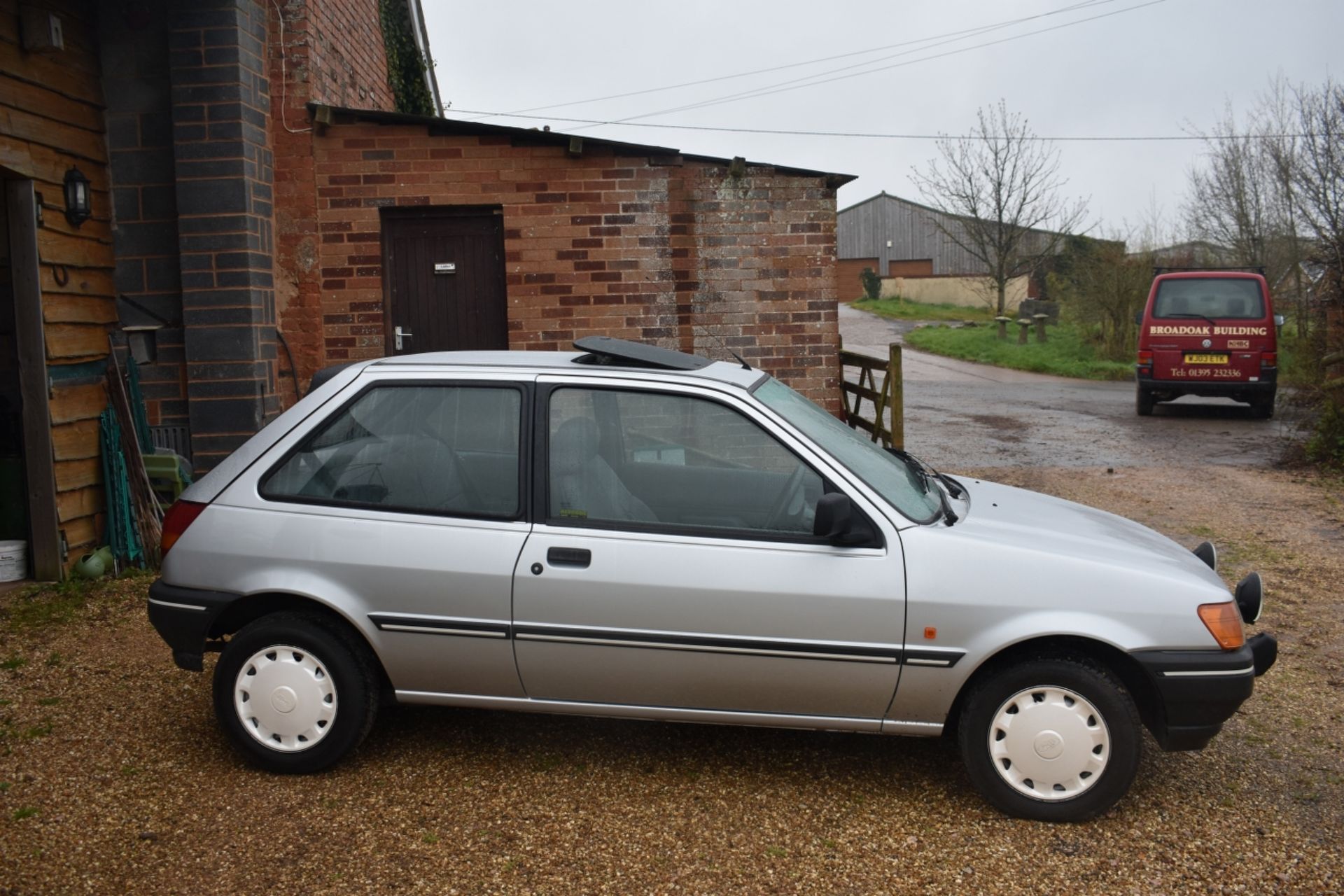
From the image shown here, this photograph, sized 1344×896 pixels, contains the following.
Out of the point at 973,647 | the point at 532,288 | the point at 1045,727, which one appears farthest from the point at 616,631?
the point at 532,288

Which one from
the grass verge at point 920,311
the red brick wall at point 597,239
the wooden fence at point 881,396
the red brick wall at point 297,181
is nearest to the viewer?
the red brick wall at point 297,181

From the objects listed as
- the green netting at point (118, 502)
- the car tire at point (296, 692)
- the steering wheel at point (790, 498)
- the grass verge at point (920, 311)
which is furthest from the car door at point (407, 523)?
the grass verge at point (920, 311)

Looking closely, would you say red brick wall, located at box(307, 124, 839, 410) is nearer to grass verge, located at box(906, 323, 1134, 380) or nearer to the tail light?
the tail light

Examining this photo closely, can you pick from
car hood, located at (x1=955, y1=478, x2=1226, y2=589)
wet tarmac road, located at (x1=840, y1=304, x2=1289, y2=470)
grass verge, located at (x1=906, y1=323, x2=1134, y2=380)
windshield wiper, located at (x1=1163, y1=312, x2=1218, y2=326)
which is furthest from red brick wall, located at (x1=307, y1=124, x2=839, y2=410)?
grass verge, located at (x1=906, y1=323, x2=1134, y2=380)

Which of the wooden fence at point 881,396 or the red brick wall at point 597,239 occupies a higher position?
the red brick wall at point 597,239

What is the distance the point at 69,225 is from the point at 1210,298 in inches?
562

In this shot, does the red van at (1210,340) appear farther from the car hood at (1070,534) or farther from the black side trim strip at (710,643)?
the black side trim strip at (710,643)

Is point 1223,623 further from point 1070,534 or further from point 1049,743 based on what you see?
point 1049,743

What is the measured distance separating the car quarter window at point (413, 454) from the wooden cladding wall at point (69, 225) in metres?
3.85

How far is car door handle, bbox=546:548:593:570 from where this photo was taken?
13.1 ft

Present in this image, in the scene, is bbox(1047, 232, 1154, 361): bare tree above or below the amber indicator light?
above

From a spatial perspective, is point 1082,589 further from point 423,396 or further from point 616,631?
point 423,396

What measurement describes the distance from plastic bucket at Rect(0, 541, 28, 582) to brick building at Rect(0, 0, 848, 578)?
45 cm

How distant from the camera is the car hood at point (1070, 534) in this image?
3.94 m
